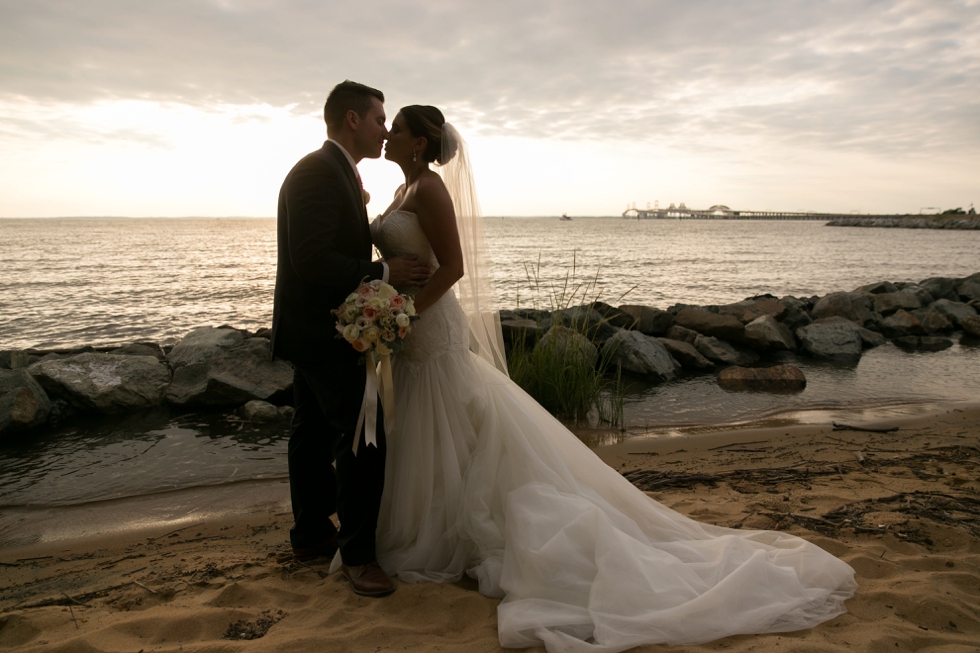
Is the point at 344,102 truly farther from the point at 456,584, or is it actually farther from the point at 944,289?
the point at 944,289

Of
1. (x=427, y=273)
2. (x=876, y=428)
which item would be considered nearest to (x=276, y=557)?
(x=427, y=273)

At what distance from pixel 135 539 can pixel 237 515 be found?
2.25 ft

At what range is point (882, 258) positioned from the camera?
113 ft

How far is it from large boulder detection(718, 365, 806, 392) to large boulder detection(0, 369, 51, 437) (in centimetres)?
869

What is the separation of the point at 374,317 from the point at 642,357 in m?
6.91

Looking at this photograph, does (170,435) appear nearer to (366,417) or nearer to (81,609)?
(81,609)

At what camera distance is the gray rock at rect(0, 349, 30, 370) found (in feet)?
25.8

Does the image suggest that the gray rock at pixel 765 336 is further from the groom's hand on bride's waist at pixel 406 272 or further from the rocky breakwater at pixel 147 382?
the groom's hand on bride's waist at pixel 406 272

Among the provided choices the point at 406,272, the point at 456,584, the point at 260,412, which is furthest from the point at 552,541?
the point at 260,412

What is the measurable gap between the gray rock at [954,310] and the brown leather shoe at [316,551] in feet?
47.6

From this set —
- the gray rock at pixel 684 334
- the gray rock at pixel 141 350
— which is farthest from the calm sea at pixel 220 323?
the gray rock at pixel 141 350

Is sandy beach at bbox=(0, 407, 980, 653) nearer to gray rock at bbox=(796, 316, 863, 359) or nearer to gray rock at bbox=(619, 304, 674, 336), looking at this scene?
gray rock at bbox=(796, 316, 863, 359)

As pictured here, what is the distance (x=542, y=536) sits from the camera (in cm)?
283

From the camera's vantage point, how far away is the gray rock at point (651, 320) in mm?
11492
